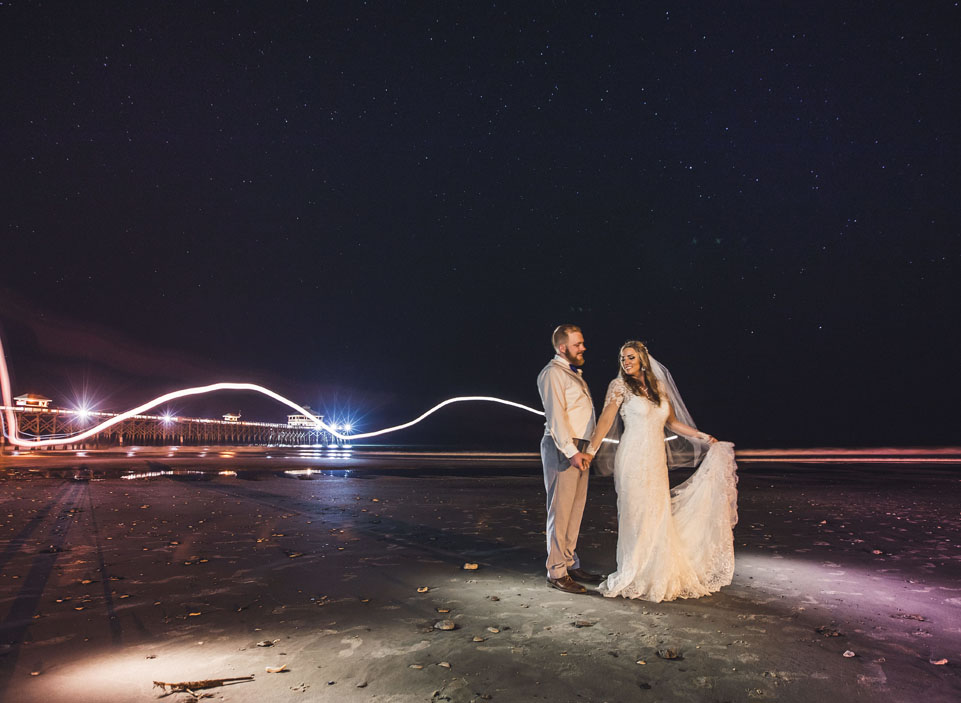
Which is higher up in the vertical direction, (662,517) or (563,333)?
(563,333)

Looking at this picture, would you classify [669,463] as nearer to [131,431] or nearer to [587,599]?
[587,599]

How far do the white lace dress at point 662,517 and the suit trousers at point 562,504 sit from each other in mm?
436

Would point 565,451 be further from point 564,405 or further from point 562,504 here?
point 562,504

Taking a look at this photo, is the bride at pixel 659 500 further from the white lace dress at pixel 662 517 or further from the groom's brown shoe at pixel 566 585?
the groom's brown shoe at pixel 566 585

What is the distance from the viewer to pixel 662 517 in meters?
5.99

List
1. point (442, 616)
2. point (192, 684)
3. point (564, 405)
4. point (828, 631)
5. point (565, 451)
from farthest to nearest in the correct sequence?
point (564, 405), point (565, 451), point (442, 616), point (828, 631), point (192, 684)

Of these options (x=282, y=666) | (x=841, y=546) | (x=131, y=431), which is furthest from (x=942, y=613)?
(x=131, y=431)

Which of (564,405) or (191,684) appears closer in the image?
(191,684)

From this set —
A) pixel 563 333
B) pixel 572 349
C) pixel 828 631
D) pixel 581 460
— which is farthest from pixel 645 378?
pixel 828 631

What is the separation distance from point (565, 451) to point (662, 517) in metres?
1.18

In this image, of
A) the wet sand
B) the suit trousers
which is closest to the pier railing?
the wet sand

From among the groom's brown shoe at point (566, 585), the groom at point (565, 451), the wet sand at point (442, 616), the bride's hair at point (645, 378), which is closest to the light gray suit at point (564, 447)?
the groom at point (565, 451)

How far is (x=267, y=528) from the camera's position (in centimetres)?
969

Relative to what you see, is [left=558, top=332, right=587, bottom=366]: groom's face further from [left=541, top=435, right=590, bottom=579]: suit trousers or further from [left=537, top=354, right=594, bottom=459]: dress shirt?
[left=541, top=435, right=590, bottom=579]: suit trousers
